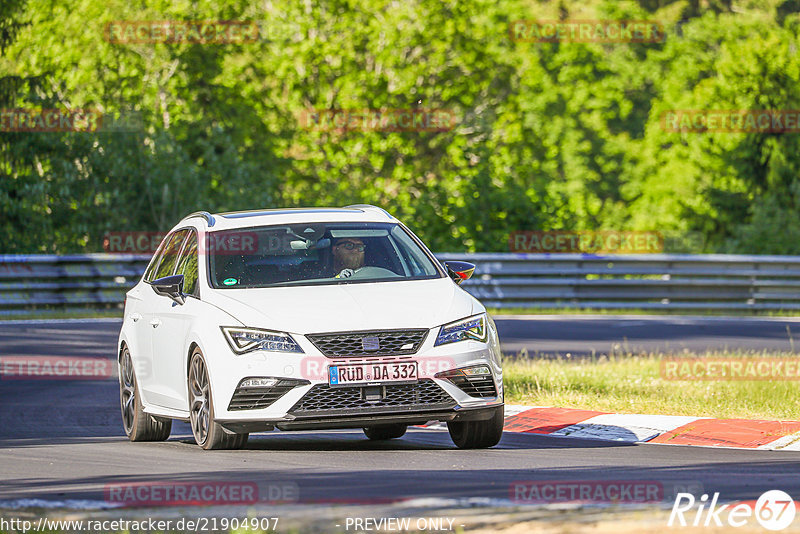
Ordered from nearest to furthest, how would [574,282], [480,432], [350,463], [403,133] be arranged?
1. [350,463]
2. [480,432]
3. [574,282]
4. [403,133]

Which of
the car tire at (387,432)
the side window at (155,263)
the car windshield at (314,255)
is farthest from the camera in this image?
the side window at (155,263)

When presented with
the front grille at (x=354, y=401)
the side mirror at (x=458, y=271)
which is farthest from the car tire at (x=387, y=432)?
the front grille at (x=354, y=401)

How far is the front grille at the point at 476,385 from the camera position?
917 cm

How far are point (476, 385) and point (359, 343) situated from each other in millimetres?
861

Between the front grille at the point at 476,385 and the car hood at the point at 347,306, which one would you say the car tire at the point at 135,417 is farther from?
the front grille at the point at 476,385

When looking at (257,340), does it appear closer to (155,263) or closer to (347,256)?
(347,256)

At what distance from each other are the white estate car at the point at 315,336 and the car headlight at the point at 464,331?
0.01 meters

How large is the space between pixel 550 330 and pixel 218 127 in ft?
54.0

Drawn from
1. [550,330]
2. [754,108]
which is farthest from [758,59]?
[550,330]

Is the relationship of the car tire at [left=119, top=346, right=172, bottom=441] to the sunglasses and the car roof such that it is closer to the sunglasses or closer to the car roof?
the car roof

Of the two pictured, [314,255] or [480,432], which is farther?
[314,255]

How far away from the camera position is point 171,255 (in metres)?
11.3

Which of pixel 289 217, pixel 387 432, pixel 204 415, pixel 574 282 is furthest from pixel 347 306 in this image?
pixel 574 282

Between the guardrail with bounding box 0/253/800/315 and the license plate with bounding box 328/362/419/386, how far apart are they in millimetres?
15535
